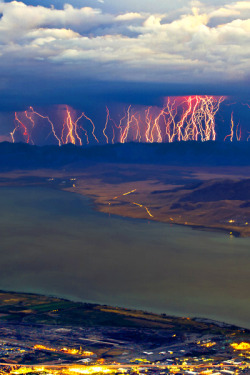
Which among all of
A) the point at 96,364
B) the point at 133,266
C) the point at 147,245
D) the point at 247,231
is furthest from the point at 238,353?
the point at 247,231

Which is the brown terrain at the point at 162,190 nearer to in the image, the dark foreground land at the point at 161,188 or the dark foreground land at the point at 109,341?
the dark foreground land at the point at 161,188

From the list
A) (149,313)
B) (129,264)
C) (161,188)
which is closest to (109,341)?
(149,313)

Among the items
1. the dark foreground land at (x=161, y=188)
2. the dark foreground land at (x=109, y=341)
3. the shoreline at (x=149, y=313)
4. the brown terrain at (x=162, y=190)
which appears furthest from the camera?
the dark foreground land at (x=161, y=188)

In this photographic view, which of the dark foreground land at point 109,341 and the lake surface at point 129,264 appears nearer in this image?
the dark foreground land at point 109,341

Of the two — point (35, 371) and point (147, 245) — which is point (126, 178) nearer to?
point (147, 245)

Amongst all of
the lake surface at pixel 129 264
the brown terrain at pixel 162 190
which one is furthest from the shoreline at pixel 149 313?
the brown terrain at pixel 162 190

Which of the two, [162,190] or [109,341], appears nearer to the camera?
[109,341]

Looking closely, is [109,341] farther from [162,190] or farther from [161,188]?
[161,188]
